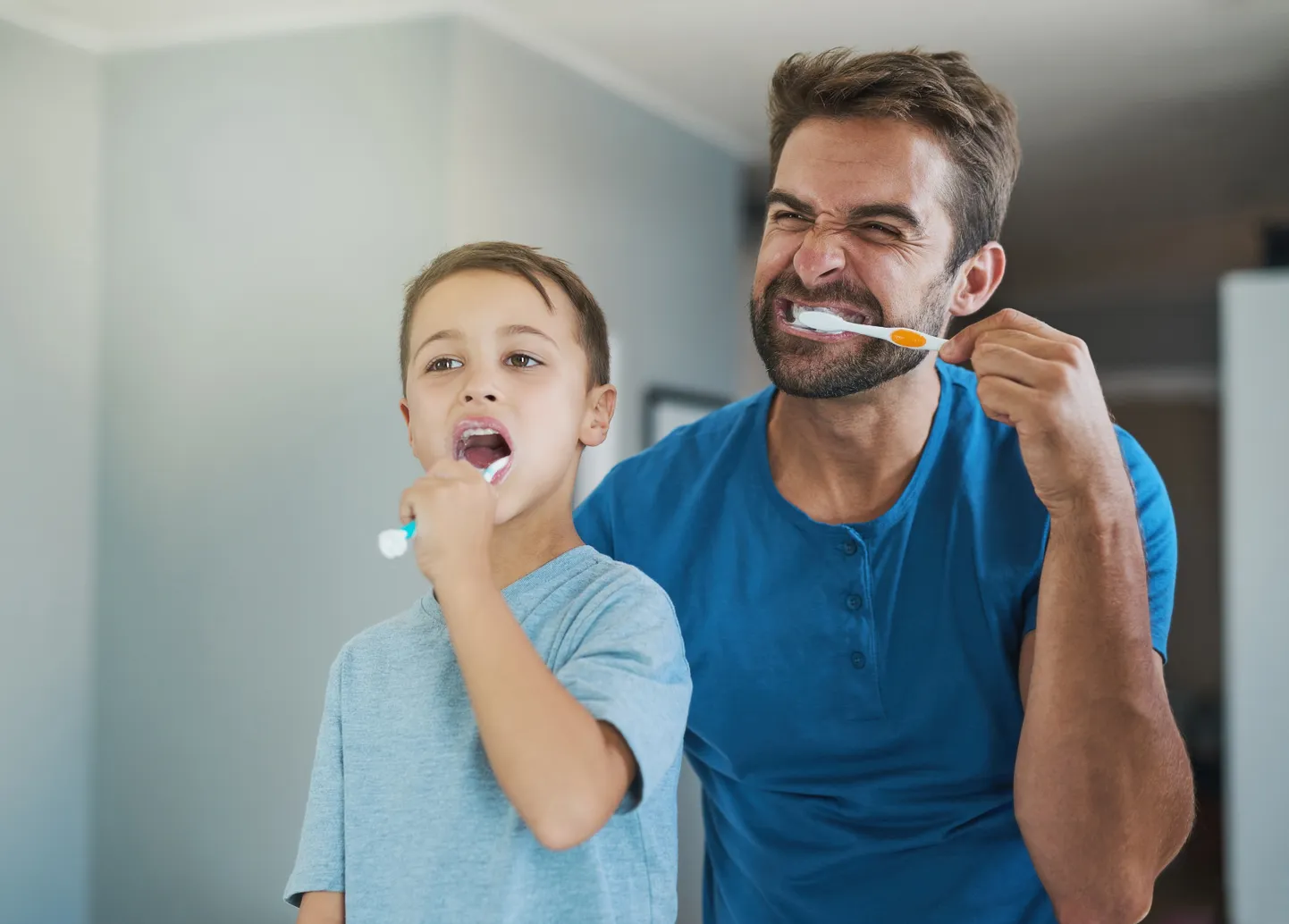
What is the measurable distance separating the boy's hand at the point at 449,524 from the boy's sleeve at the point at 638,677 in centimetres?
9

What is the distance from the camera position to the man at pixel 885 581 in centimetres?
107

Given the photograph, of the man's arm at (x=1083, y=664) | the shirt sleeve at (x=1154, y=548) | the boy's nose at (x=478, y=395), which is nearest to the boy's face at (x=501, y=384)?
the boy's nose at (x=478, y=395)

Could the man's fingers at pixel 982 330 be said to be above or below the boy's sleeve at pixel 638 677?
above

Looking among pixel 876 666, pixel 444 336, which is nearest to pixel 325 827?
pixel 444 336

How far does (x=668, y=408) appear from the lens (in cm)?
312

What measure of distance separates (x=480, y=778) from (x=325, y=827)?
0.14 metres

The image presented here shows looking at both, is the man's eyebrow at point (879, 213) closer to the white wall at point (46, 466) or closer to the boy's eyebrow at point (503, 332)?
the boy's eyebrow at point (503, 332)

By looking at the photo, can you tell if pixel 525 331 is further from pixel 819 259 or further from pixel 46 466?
pixel 46 466

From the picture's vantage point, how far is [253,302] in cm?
250

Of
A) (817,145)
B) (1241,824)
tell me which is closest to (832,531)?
(817,145)

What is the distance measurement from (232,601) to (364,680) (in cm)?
182

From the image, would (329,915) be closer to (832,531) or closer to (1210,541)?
(832,531)

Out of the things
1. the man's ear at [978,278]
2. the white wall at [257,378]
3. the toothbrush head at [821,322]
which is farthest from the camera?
the white wall at [257,378]

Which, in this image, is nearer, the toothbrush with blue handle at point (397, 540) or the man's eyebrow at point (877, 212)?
the toothbrush with blue handle at point (397, 540)
